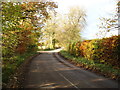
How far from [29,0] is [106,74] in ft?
31.0

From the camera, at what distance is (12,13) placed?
7762mm

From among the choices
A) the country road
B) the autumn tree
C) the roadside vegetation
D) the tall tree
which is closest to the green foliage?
the roadside vegetation

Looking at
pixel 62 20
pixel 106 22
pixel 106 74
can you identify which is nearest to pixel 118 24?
pixel 106 22

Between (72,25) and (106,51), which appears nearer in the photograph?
(106,51)

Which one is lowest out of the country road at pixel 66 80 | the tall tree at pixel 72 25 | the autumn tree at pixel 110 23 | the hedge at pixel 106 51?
the country road at pixel 66 80

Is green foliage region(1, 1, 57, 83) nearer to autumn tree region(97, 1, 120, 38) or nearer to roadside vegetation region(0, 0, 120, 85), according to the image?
roadside vegetation region(0, 0, 120, 85)

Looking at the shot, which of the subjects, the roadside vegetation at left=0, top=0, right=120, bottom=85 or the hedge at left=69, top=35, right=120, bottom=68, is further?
the hedge at left=69, top=35, right=120, bottom=68

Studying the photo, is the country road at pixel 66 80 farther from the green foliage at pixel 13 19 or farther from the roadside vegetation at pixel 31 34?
the green foliage at pixel 13 19

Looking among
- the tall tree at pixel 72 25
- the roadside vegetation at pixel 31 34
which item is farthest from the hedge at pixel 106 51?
the tall tree at pixel 72 25

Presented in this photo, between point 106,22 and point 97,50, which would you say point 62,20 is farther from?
point 106,22

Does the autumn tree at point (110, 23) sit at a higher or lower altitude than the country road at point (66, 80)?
higher

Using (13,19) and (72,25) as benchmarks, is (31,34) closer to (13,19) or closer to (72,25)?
(13,19)

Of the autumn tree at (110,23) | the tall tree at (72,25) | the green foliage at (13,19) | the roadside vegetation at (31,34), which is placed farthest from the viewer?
the tall tree at (72,25)

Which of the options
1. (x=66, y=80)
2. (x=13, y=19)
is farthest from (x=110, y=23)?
(x=13, y=19)
